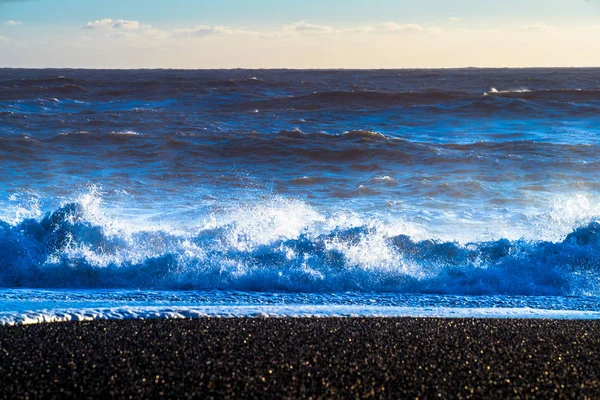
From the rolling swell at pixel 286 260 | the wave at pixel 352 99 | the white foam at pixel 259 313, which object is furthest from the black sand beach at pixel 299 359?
the wave at pixel 352 99

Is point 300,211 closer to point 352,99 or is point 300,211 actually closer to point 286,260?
point 286,260

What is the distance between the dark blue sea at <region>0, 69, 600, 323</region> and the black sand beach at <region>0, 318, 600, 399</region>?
0.53m

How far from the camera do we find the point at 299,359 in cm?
291

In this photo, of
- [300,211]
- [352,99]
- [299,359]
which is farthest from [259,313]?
[352,99]

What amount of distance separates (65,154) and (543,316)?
35.8 feet

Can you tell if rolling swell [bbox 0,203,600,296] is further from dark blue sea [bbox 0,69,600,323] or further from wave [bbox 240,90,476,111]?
wave [bbox 240,90,476,111]

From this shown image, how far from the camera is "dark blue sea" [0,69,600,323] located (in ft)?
17.4

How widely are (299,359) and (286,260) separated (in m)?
3.11

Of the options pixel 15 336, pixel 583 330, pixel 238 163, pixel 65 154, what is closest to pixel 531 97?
pixel 238 163

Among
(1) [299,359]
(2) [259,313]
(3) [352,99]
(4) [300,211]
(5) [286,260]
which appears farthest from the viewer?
(3) [352,99]

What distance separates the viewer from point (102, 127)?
15.5 meters

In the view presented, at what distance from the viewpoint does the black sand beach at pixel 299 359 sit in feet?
8.48

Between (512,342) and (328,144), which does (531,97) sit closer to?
(328,144)

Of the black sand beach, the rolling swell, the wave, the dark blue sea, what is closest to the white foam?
the dark blue sea
